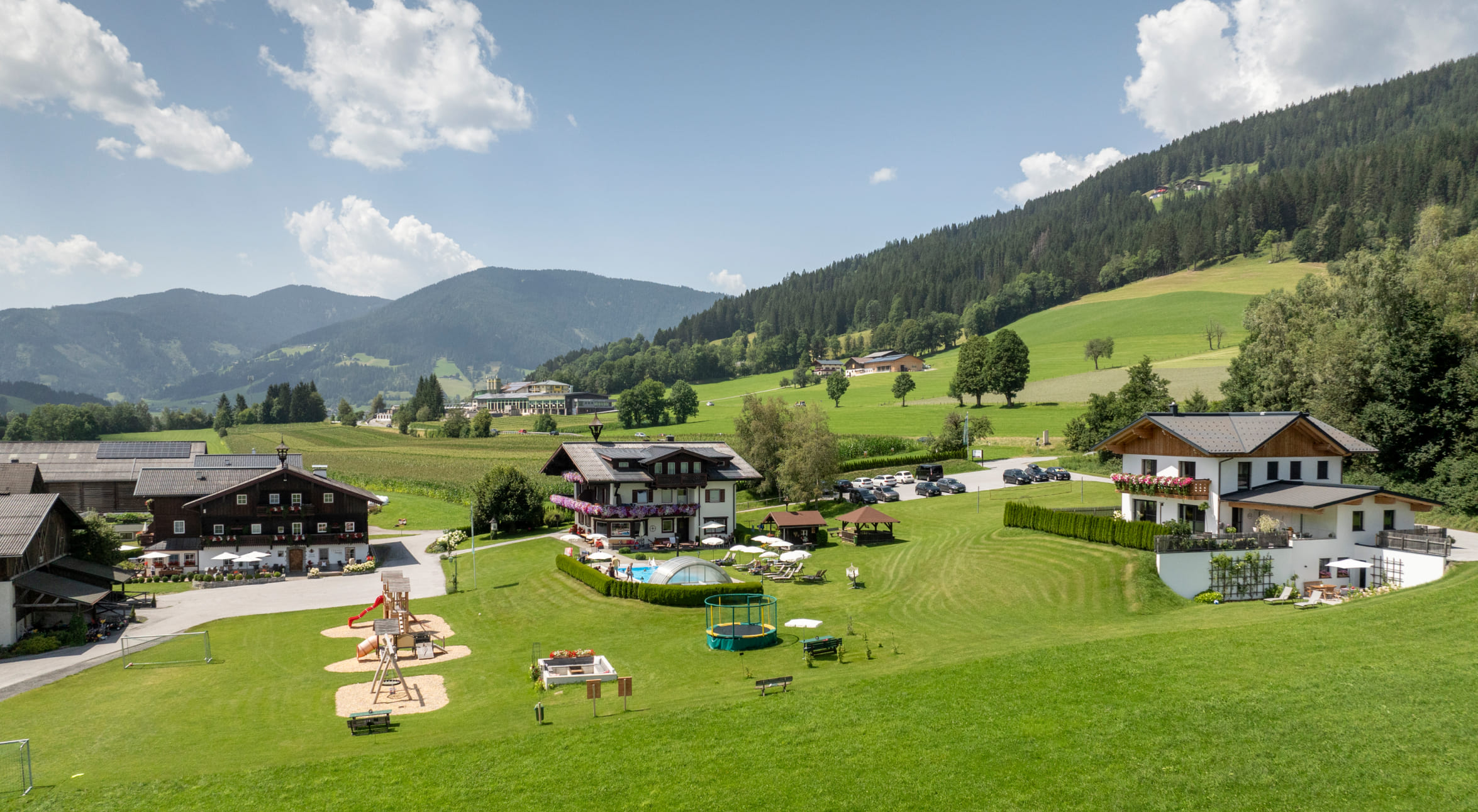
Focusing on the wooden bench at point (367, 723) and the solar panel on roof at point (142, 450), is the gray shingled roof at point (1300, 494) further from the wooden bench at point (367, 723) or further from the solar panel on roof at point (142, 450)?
the solar panel on roof at point (142, 450)

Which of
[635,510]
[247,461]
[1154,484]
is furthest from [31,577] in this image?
[1154,484]

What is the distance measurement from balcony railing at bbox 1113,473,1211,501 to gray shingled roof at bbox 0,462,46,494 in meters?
70.4

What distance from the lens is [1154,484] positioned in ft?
151

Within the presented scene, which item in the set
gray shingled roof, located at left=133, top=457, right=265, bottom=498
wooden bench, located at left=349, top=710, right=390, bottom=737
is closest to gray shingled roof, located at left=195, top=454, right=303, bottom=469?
gray shingled roof, located at left=133, top=457, right=265, bottom=498

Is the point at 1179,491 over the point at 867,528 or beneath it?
over

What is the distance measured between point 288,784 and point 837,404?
13674cm

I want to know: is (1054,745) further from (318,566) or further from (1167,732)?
(318,566)

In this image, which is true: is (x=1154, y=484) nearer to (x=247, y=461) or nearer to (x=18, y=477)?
(x=18, y=477)

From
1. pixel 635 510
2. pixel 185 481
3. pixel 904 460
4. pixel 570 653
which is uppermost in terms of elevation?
pixel 904 460

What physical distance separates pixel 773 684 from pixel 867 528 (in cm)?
3577

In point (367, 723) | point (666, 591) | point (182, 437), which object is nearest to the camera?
point (367, 723)

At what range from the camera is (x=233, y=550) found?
2537 inches

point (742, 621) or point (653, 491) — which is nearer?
point (742, 621)

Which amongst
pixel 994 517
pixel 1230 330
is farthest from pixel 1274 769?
pixel 1230 330
